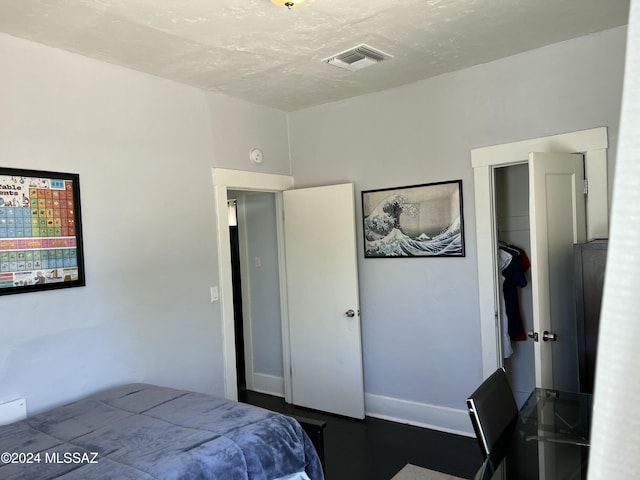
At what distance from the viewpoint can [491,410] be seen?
6.27 feet

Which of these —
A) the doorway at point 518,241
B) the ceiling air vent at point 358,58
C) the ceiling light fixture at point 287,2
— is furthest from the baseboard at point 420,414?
the ceiling light fixture at point 287,2

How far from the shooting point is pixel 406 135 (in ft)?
12.3

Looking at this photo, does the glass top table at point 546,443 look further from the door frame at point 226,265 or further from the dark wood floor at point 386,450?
the door frame at point 226,265

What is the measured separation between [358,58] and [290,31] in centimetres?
64

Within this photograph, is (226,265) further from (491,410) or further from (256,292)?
(491,410)

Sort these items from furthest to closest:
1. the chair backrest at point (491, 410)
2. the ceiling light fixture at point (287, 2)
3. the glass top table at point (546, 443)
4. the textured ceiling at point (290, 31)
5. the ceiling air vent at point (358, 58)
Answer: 1. the ceiling air vent at point (358, 58)
2. the textured ceiling at point (290, 31)
3. the ceiling light fixture at point (287, 2)
4. the chair backrest at point (491, 410)
5. the glass top table at point (546, 443)

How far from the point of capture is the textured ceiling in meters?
2.32

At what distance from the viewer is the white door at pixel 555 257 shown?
2.63m

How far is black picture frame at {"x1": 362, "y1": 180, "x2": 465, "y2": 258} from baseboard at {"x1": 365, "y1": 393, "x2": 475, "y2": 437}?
1.24 meters

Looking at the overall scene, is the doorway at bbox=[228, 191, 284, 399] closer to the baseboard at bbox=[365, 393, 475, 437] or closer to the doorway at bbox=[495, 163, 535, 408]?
the baseboard at bbox=[365, 393, 475, 437]

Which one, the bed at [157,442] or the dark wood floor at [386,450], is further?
the dark wood floor at [386,450]

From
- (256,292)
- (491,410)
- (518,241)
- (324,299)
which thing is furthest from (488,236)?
(256,292)

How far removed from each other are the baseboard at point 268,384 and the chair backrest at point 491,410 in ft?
9.54

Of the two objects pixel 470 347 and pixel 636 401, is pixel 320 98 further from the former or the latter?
pixel 636 401
